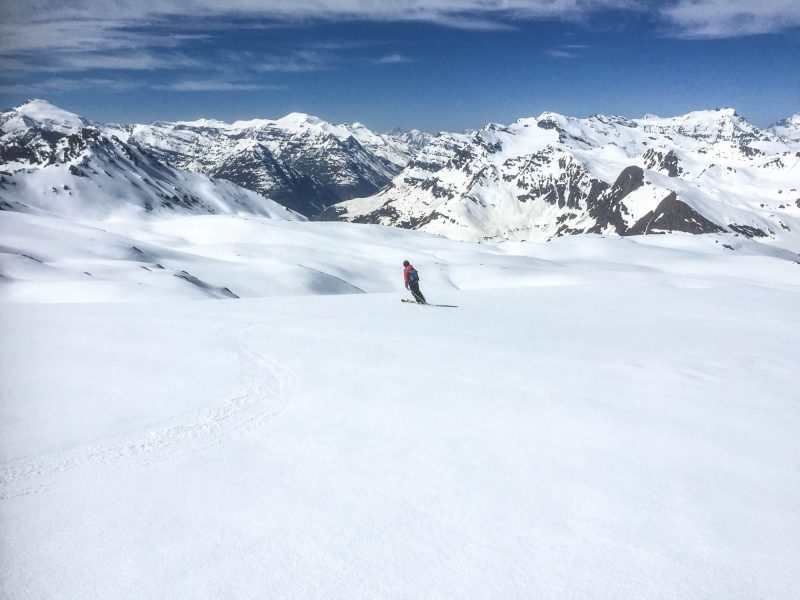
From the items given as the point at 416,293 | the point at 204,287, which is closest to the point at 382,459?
the point at 416,293

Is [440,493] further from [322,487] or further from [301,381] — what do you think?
[301,381]

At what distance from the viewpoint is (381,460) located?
7.50m

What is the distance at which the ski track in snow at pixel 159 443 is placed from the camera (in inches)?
263

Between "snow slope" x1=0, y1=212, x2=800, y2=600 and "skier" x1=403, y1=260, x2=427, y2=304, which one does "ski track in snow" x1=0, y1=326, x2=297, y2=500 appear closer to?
"snow slope" x1=0, y1=212, x2=800, y2=600

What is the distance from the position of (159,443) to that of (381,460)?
330 centimetres

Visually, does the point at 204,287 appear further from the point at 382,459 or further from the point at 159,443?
the point at 382,459

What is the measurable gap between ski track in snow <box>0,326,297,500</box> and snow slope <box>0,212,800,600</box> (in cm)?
4

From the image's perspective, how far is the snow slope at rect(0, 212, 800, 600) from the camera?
17.6 ft

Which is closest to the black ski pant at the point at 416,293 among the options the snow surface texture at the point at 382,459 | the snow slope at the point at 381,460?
the snow surface texture at the point at 382,459

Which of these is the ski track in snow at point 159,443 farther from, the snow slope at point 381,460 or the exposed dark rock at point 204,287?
the exposed dark rock at point 204,287

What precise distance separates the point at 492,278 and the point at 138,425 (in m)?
71.5

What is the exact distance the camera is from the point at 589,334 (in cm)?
1822

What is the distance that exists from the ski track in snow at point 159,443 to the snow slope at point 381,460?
0.14 feet

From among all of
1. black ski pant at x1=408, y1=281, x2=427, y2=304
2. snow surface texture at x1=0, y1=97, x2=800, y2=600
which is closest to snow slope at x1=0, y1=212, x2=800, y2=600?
Answer: snow surface texture at x1=0, y1=97, x2=800, y2=600
